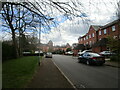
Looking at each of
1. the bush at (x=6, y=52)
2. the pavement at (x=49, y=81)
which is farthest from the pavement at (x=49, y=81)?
the bush at (x=6, y=52)

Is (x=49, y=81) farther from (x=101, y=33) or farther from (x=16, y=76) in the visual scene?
(x=101, y=33)

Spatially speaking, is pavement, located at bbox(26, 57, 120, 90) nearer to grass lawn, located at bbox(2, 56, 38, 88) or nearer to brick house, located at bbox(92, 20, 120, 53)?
grass lawn, located at bbox(2, 56, 38, 88)

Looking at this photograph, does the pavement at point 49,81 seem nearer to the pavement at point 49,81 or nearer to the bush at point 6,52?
the pavement at point 49,81

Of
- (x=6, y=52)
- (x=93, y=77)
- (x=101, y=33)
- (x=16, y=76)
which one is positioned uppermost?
(x=101, y=33)

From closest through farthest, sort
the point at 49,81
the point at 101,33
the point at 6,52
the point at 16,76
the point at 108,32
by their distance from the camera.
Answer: the point at 49,81, the point at 16,76, the point at 6,52, the point at 108,32, the point at 101,33

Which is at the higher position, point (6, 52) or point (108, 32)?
point (108, 32)

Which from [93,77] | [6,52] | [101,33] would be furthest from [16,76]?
[101,33]

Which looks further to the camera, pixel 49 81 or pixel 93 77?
pixel 93 77

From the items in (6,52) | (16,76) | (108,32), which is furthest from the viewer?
(108,32)

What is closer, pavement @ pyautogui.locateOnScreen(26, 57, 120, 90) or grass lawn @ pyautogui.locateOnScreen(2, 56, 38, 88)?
grass lawn @ pyautogui.locateOnScreen(2, 56, 38, 88)

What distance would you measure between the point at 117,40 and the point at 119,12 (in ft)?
12.9

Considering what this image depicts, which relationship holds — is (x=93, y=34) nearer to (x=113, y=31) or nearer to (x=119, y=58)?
(x=113, y=31)

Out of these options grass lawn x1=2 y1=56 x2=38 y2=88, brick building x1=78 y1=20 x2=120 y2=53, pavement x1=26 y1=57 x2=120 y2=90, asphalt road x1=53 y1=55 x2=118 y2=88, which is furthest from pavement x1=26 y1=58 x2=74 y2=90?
brick building x1=78 y1=20 x2=120 y2=53

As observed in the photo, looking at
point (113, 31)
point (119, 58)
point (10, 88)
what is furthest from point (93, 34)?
point (10, 88)
